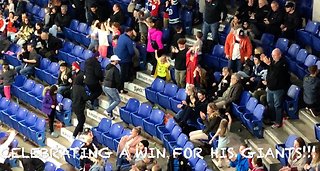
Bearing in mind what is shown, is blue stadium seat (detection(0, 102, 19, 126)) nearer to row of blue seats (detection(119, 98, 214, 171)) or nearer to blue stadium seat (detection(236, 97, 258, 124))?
row of blue seats (detection(119, 98, 214, 171))

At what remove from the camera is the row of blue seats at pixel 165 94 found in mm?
12313

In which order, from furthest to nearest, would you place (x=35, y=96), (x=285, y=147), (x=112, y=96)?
(x=35, y=96), (x=112, y=96), (x=285, y=147)

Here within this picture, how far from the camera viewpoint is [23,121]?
1337cm

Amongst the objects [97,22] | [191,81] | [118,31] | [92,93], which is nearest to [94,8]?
[97,22]

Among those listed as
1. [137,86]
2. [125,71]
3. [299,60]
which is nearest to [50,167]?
[125,71]

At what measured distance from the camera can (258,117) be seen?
11.1 meters

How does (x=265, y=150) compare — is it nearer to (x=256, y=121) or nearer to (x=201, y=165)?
(x=256, y=121)

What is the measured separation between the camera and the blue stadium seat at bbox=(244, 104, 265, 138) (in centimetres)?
1110

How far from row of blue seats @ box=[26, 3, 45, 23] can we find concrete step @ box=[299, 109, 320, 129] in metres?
8.06

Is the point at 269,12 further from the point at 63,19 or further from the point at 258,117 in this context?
the point at 63,19

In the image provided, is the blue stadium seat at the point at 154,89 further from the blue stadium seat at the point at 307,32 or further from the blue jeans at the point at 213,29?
the blue stadium seat at the point at 307,32

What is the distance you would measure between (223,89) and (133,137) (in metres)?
1.97

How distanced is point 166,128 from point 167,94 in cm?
108

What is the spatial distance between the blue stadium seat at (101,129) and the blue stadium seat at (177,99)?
1.18 metres
